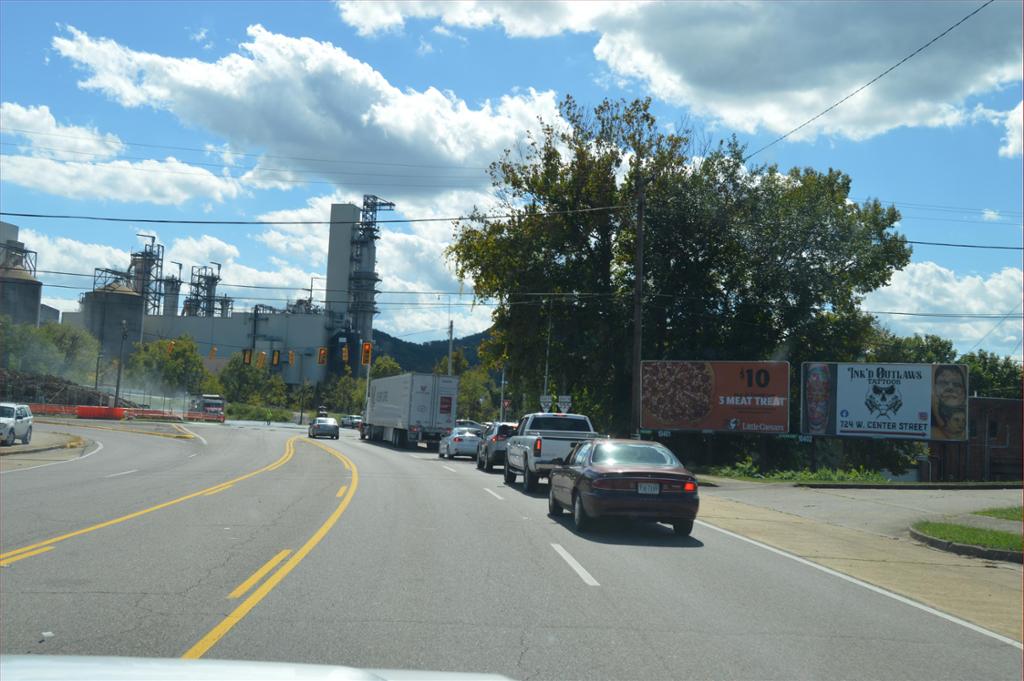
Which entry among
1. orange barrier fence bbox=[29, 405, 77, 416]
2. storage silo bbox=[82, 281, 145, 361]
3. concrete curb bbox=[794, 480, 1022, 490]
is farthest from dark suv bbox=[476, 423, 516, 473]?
storage silo bbox=[82, 281, 145, 361]

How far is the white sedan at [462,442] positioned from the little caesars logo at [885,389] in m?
15.8

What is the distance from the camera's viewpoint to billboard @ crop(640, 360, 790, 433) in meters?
34.8

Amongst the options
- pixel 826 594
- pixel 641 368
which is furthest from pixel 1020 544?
pixel 641 368

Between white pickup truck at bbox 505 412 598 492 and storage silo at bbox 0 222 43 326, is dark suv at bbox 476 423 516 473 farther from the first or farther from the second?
storage silo at bbox 0 222 43 326

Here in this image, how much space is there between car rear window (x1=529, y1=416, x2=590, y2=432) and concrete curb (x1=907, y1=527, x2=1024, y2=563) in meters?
9.75

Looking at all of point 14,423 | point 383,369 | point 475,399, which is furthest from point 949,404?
point 383,369

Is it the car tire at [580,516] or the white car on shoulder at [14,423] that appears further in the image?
the white car on shoulder at [14,423]

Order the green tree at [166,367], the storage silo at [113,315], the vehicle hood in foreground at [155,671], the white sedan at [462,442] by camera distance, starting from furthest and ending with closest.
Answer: the storage silo at [113,315] → the green tree at [166,367] → the white sedan at [462,442] → the vehicle hood in foreground at [155,671]

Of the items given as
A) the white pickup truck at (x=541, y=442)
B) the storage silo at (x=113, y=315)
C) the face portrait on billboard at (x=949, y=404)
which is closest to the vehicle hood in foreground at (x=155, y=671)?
the white pickup truck at (x=541, y=442)

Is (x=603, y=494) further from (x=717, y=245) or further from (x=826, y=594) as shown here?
(x=717, y=245)

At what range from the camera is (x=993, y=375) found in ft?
268

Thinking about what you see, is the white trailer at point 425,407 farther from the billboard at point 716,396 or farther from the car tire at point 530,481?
the car tire at point 530,481

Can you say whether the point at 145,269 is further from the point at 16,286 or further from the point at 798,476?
the point at 798,476

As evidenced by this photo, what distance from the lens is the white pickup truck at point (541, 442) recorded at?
22031 millimetres
